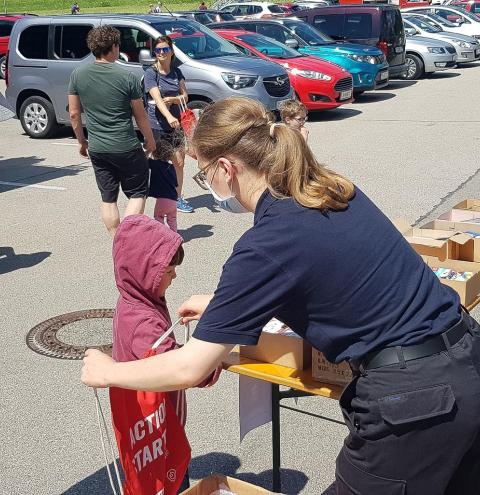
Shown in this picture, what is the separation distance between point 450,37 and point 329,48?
7.88 metres

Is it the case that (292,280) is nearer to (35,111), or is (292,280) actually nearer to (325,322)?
(325,322)

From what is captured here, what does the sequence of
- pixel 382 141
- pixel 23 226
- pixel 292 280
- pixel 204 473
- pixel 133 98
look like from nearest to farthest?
1. pixel 292 280
2. pixel 204 473
3. pixel 133 98
4. pixel 23 226
5. pixel 382 141

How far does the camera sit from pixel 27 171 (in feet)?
40.2

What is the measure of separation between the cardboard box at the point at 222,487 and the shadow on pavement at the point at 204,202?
6.34 metres

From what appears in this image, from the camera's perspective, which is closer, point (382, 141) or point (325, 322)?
point (325, 322)

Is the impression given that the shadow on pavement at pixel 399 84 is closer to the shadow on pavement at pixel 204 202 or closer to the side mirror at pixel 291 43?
the side mirror at pixel 291 43

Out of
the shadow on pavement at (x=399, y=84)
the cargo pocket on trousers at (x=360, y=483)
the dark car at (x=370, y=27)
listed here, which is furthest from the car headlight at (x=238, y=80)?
the cargo pocket on trousers at (x=360, y=483)

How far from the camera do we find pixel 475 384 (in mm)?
2373

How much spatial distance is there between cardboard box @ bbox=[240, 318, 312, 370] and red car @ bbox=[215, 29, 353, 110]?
43.2 ft

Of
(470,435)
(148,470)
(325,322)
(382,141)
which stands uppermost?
(325,322)

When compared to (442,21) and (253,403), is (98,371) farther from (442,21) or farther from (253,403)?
(442,21)

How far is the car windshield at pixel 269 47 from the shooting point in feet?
56.2

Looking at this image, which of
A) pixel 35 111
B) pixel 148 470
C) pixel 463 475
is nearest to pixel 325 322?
pixel 463 475

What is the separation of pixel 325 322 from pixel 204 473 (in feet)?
7.00
